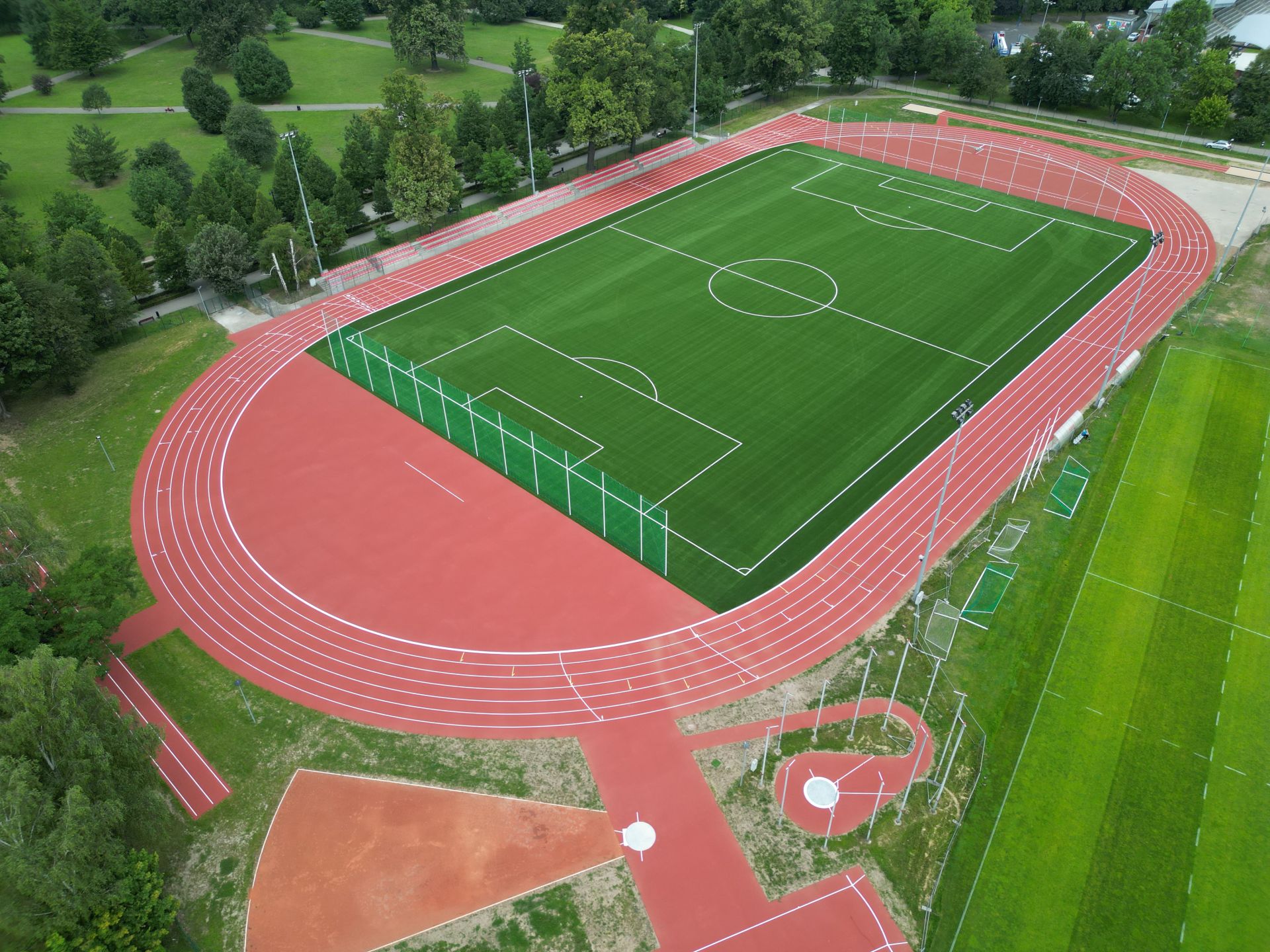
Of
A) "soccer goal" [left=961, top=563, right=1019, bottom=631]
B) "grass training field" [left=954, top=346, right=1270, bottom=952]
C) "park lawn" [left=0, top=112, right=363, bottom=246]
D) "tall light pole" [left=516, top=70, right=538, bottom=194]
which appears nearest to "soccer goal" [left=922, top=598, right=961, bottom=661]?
"soccer goal" [left=961, top=563, right=1019, bottom=631]

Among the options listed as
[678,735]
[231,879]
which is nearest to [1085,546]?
[678,735]

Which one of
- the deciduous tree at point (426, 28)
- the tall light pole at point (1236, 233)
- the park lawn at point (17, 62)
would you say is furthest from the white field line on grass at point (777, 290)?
the park lawn at point (17, 62)

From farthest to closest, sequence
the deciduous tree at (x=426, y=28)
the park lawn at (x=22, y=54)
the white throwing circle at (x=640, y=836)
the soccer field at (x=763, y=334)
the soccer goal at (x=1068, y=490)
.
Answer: the park lawn at (x=22, y=54), the deciduous tree at (x=426, y=28), the soccer field at (x=763, y=334), the soccer goal at (x=1068, y=490), the white throwing circle at (x=640, y=836)

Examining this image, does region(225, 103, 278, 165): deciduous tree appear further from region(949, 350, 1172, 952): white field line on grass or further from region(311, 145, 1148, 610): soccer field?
region(949, 350, 1172, 952): white field line on grass

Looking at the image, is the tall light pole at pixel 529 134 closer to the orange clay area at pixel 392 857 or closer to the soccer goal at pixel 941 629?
the soccer goal at pixel 941 629

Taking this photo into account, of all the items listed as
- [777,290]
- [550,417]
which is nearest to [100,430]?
[550,417]

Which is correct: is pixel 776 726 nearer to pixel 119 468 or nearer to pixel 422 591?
pixel 422 591
